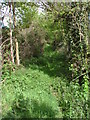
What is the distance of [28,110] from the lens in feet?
10.2

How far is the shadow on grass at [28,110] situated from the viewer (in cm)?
297

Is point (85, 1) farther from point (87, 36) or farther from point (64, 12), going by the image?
point (87, 36)

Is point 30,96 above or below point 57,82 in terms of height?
below

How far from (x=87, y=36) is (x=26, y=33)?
194 inches

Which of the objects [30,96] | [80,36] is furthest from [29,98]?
[80,36]

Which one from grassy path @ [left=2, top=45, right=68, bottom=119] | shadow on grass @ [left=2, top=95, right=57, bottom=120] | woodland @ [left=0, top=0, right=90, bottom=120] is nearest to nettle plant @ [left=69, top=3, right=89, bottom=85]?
woodland @ [left=0, top=0, right=90, bottom=120]

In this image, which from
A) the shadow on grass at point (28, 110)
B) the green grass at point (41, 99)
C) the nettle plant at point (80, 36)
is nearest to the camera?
the shadow on grass at point (28, 110)

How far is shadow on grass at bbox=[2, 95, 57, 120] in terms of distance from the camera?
9.75ft

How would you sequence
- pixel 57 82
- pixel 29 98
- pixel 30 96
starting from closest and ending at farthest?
pixel 29 98, pixel 30 96, pixel 57 82

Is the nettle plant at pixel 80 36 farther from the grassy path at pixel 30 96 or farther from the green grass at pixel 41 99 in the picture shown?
the grassy path at pixel 30 96

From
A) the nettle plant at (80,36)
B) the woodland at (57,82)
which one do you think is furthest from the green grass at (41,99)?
the nettle plant at (80,36)

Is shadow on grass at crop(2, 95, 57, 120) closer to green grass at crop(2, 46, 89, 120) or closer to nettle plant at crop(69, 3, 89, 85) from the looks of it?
green grass at crop(2, 46, 89, 120)

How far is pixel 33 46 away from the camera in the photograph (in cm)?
858

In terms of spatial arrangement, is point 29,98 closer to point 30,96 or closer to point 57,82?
point 30,96
